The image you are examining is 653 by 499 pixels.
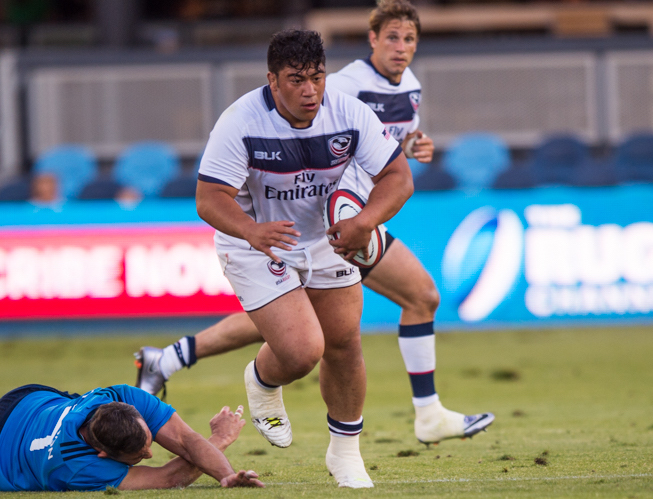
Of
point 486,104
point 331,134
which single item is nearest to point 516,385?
point 331,134

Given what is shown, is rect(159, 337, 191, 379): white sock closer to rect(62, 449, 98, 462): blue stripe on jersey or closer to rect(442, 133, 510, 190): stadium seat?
rect(62, 449, 98, 462): blue stripe on jersey

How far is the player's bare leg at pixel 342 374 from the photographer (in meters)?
5.05

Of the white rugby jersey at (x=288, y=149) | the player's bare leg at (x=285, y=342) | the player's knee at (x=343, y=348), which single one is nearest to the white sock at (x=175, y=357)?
the player's bare leg at (x=285, y=342)

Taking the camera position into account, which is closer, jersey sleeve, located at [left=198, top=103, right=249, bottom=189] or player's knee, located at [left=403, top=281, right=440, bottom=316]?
jersey sleeve, located at [left=198, top=103, right=249, bottom=189]

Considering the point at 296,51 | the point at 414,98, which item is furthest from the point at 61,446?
the point at 414,98

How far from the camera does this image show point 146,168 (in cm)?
1460

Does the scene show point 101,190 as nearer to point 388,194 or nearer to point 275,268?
point 275,268

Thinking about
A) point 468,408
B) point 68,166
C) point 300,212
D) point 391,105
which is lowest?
point 468,408

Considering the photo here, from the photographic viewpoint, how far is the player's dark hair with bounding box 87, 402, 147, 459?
182 inches

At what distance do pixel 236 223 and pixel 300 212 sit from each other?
0.50 m

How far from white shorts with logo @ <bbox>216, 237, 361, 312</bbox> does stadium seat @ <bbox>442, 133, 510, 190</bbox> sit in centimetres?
920

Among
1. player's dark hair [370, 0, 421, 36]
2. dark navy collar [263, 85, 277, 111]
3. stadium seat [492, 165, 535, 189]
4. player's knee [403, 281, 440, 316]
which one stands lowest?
player's knee [403, 281, 440, 316]

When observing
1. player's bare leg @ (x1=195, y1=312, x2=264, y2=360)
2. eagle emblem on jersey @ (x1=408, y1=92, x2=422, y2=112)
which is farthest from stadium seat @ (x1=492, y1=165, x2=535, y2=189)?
player's bare leg @ (x1=195, y1=312, x2=264, y2=360)

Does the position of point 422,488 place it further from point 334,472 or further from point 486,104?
point 486,104
